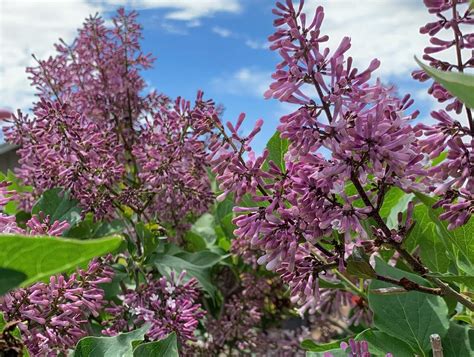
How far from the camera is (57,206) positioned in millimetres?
1188

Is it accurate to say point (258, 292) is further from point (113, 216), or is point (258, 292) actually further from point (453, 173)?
point (453, 173)

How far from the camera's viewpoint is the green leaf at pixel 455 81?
436mm

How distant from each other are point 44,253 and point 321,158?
0.31 m

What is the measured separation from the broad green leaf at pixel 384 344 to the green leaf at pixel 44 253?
0.53 m

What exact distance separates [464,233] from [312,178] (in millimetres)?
230

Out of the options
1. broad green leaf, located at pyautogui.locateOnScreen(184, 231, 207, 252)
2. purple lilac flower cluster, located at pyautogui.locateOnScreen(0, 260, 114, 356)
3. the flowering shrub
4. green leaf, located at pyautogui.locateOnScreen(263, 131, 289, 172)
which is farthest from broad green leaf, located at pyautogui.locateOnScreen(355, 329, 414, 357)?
broad green leaf, located at pyautogui.locateOnScreen(184, 231, 207, 252)

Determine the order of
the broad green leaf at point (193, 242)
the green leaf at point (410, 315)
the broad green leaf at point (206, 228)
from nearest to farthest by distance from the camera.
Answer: the green leaf at point (410, 315)
the broad green leaf at point (193, 242)
the broad green leaf at point (206, 228)

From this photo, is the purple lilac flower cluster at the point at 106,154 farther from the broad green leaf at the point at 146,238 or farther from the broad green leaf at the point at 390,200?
the broad green leaf at the point at 390,200

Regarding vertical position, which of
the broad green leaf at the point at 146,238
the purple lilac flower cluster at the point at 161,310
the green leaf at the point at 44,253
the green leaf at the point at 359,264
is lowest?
the purple lilac flower cluster at the point at 161,310

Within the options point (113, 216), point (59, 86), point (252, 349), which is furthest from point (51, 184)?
point (252, 349)

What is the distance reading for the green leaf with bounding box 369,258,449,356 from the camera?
852mm

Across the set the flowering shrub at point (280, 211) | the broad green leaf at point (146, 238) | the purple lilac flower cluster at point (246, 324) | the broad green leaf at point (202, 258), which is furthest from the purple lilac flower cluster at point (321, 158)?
the purple lilac flower cluster at point (246, 324)

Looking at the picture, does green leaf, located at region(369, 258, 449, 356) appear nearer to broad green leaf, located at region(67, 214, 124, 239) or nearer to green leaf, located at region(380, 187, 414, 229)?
green leaf, located at region(380, 187, 414, 229)

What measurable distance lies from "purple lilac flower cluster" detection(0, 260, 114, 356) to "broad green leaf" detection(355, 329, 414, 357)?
352mm
